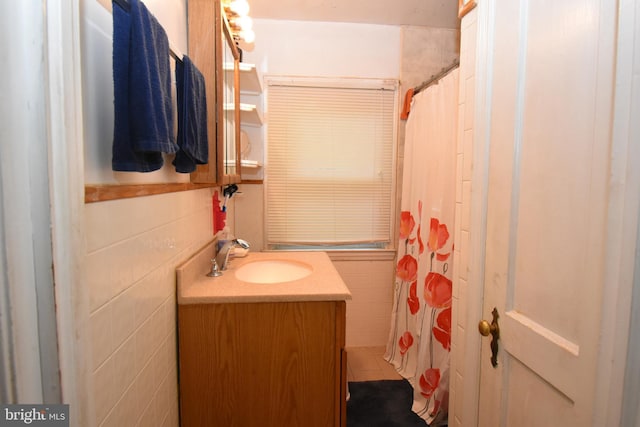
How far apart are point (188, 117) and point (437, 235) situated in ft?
4.76

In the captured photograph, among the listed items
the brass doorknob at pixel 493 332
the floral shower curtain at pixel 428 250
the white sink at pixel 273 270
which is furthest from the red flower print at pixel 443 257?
the brass doorknob at pixel 493 332

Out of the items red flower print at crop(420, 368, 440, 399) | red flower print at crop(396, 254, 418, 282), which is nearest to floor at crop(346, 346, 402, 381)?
red flower print at crop(420, 368, 440, 399)

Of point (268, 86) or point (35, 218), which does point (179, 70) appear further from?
point (268, 86)

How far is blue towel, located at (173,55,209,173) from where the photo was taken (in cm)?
101

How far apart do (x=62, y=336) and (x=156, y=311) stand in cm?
50

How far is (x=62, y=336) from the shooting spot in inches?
19.3

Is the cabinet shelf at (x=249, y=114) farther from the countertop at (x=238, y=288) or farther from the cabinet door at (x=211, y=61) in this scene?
the countertop at (x=238, y=288)

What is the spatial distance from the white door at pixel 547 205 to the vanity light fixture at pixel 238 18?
1177mm

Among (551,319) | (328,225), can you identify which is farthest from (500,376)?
(328,225)

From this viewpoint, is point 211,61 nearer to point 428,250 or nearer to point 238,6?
point 238,6

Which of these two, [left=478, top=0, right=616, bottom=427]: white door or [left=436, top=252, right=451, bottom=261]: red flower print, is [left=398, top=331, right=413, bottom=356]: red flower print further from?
[left=478, top=0, right=616, bottom=427]: white door

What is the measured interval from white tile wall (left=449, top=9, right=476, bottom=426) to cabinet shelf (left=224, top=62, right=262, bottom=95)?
107 cm

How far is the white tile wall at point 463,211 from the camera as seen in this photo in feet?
3.41

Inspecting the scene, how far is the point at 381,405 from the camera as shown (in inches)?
72.5
